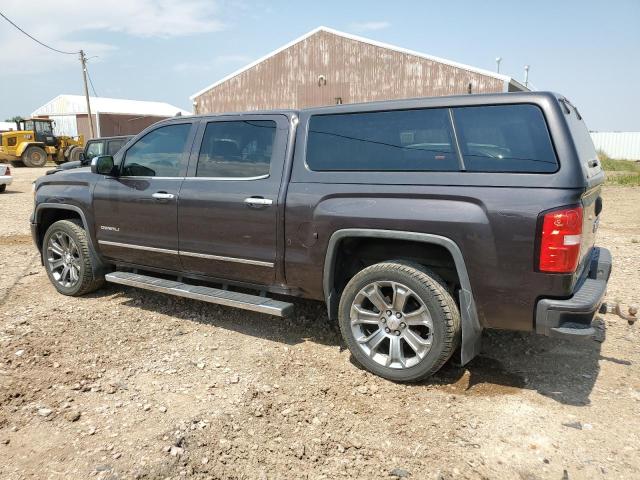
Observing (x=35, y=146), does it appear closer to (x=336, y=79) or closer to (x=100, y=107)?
(x=336, y=79)

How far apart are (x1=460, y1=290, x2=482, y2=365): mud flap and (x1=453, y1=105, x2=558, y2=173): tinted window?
821 millimetres

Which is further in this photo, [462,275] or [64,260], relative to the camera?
[64,260]

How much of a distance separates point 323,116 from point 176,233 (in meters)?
1.66

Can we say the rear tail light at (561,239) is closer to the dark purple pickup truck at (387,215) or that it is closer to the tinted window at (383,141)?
the dark purple pickup truck at (387,215)

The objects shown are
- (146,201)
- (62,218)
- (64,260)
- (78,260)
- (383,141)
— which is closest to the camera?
(383,141)

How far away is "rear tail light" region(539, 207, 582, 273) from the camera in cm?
276

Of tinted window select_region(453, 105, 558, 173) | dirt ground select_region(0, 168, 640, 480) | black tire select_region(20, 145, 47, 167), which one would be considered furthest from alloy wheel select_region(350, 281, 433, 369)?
black tire select_region(20, 145, 47, 167)

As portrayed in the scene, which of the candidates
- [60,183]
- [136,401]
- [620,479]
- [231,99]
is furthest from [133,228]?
[231,99]

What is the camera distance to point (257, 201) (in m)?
3.81

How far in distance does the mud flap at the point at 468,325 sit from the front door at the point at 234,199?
148 centimetres

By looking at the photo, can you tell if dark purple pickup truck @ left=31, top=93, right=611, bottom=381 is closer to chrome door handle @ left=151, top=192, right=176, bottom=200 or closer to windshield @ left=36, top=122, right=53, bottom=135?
chrome door handle @ left=151, top=192, right=176, bottom=200

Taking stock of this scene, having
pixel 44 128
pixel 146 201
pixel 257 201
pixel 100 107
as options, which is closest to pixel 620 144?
pixel 44 128

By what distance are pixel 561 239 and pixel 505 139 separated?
71cm

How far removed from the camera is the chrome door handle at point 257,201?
149 inches
